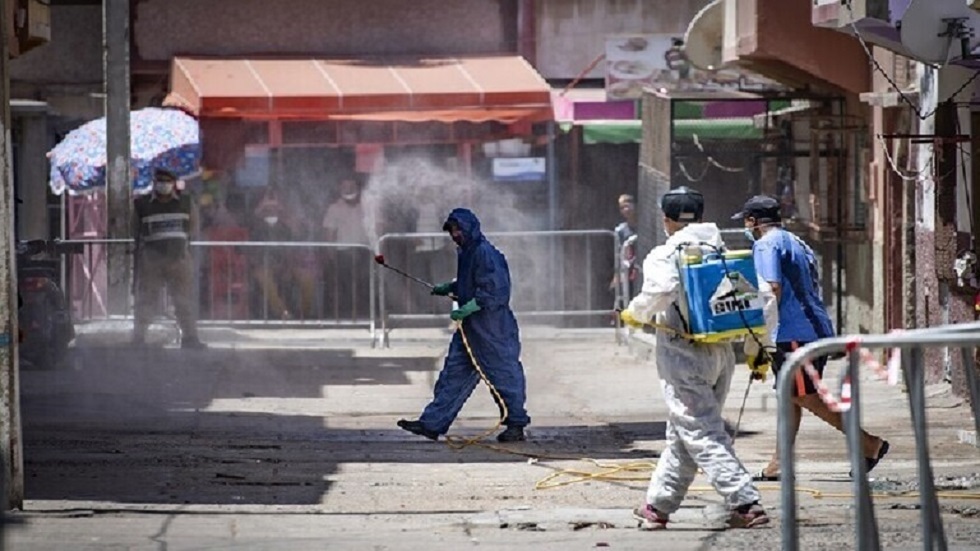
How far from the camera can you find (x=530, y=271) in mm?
24016

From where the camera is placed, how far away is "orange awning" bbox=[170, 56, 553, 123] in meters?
26.3

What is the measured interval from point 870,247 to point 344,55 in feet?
36.5

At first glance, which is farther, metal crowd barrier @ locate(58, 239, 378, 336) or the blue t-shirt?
metal crowd barrier @ locate(58, 239, 378, 336)

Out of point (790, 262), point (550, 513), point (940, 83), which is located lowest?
point (550, 513)

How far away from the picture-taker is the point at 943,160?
16078mm

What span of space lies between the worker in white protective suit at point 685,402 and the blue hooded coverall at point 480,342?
412 cm

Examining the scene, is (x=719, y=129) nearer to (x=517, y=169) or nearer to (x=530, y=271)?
(x=530, y=271)

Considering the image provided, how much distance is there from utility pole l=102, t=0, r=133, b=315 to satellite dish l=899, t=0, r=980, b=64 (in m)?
10.3

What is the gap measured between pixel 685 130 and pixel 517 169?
9.09 ft

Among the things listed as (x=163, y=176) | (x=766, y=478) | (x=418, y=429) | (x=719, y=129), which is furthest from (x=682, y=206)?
(x=719, y=129)

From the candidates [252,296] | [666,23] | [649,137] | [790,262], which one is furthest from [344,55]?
[790,262]

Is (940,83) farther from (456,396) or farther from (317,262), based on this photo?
(317,262)

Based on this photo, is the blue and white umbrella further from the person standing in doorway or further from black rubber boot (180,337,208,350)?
the person standing in doorway

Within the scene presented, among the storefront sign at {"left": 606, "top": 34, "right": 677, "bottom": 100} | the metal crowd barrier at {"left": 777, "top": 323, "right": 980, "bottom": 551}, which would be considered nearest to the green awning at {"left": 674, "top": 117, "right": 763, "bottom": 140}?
the storefront sign at {"left": 606, "top": 34, "right": 677, "bottom": 100}
